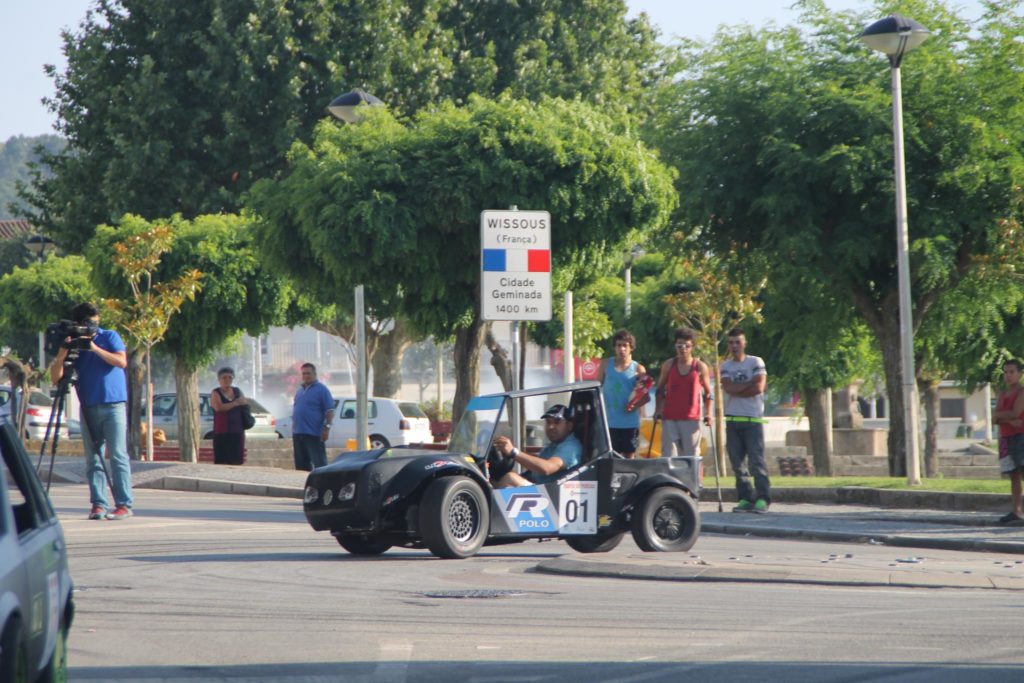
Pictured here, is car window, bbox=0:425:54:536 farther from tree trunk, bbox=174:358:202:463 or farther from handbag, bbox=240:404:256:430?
tree trunk, bbox=174:358:202:463

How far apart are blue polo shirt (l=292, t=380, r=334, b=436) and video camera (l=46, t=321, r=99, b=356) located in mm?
7090

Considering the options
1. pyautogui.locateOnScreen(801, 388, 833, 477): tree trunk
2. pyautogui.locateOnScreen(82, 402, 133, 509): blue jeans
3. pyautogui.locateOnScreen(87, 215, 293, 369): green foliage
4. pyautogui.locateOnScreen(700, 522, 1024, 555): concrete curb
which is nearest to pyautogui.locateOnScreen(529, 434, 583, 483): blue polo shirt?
pyautogui.locateOnScreen(700, 522, 1024, 555): concrete curb

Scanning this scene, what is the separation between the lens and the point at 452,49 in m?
42.2

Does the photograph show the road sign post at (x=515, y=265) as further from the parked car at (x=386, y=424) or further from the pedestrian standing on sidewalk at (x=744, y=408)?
the parked car at (x=386, y=424)

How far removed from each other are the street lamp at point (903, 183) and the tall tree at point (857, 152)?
55.4 inches

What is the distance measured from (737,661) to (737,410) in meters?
9.45

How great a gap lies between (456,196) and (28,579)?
18.4 metres

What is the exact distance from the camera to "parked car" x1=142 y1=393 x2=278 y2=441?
4416 cm

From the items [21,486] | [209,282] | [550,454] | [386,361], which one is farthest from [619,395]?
[386,361]

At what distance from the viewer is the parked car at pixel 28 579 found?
483 centimetres

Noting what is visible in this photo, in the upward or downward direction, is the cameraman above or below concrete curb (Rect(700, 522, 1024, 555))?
above

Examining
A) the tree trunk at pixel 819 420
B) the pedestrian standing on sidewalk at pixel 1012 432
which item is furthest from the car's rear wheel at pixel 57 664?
the tree trunk at pixel 819 420

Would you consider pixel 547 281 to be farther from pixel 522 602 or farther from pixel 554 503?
pixel 522 602

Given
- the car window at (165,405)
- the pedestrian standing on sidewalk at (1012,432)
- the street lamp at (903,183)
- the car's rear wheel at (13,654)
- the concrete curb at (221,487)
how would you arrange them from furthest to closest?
the car window at (165,405)
the concrete curb at (221,487)
the street lamp at (903,183)
the pedestrian standing on sidewalk at (1012,432)
the car's rear wheel at (13,654)
